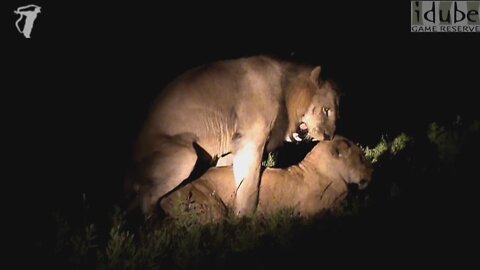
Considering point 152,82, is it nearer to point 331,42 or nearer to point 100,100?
point 100,100

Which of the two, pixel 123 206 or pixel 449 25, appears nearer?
pixel 123 206

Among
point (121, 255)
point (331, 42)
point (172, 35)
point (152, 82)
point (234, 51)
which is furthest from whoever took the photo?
point (331, 42)

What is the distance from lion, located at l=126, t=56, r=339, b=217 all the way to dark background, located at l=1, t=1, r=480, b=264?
0.38 m

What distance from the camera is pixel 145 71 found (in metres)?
8.82

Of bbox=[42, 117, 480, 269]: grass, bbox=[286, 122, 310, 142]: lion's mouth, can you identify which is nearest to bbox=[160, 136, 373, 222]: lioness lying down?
→ bbox=[286, 122, 310, 142]: lion's mouth

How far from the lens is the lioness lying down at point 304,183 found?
20.2 ft

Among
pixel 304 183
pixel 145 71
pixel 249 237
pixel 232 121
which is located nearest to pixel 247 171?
pixel 232 121

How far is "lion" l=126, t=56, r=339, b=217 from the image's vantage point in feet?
19.0

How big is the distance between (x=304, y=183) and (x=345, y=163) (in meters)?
0.49

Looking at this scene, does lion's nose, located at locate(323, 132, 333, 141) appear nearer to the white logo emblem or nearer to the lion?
the lion

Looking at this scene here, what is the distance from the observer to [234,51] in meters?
10.6

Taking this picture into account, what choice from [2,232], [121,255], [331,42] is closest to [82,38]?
[2,232]

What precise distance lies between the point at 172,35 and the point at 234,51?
1.44 meters

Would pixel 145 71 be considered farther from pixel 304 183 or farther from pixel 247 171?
pixel 304 183
